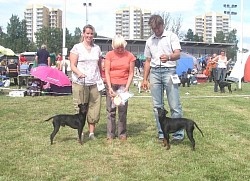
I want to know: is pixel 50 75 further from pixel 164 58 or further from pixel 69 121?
pixel 164 58

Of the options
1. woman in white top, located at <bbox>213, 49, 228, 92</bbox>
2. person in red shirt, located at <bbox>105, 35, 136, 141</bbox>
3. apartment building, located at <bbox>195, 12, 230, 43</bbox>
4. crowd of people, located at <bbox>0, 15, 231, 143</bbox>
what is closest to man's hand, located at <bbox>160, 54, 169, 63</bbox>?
crowd of people, located at <bbox>0, 15, 231, 143</bbox>

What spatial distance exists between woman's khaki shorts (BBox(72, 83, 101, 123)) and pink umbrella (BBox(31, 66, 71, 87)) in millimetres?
5422

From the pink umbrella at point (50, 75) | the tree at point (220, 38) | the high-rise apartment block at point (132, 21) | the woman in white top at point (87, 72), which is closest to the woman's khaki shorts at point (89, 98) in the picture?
the woman in white top at point (87, 72)

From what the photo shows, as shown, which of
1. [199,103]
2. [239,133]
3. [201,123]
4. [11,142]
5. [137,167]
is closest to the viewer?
[137,167]

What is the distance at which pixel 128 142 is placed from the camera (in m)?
5.39

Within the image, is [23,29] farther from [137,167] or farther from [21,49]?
[137,167]

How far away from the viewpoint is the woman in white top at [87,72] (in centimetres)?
535

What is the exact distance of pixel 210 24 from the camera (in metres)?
99.1

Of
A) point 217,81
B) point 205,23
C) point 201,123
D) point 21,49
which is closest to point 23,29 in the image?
point 21,49

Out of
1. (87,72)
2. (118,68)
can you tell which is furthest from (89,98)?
(118,68)

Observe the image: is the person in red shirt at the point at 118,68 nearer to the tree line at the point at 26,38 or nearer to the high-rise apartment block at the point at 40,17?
the tree line at the point at 26,38

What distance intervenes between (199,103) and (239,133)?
150 inches

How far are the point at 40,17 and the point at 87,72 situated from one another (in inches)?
3415

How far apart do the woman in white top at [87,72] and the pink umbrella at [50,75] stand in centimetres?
545
